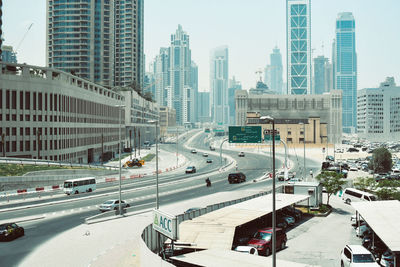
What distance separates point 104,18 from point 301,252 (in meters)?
185

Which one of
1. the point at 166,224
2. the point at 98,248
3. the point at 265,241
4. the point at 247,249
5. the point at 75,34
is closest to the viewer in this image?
the point at 166,224

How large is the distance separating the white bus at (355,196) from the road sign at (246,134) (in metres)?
21.8

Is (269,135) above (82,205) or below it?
above

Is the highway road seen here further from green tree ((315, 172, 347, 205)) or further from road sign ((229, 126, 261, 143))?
green tree ((315, 172, 347, 205))

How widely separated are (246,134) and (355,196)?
26.1 metres

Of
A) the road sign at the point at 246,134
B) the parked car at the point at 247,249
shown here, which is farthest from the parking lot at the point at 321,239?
the road sign at the point at 246,134

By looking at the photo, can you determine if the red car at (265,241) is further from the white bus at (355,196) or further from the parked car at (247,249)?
the white bus at (355,196)

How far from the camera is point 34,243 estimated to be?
29.9 meters

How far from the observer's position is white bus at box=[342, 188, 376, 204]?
51094 millimetres

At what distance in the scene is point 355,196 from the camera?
177 ft

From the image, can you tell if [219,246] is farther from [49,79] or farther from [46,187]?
[49,79]

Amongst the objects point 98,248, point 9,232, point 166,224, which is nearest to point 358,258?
point 166,224

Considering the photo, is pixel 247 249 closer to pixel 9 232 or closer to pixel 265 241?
pixel 265 241

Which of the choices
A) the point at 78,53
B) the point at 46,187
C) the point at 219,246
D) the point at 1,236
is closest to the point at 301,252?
the point at 219,246
